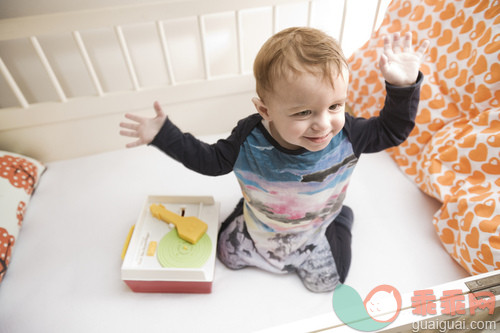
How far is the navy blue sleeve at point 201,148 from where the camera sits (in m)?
0.60

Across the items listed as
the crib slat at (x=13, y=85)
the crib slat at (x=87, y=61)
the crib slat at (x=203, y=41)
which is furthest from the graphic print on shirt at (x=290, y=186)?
the crib slat at (x=13, y=85)

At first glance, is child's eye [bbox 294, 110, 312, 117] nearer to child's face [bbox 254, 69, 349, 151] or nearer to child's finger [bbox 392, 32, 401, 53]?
child's face [bbox 254, 69, 349, 151]

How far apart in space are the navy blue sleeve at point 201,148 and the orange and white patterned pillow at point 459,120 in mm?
551

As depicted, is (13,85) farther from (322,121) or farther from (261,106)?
(322,121)

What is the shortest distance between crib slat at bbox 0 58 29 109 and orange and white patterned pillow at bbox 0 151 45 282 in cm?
18

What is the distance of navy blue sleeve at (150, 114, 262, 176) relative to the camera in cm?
60

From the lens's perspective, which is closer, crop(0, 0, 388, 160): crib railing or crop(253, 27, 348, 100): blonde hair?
crop(253, 27, 348, 100): blonde hair

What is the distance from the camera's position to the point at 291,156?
0.62 metres

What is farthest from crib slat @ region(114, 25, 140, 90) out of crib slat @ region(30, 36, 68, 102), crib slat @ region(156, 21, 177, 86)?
crib slat @ region(30, 36, 68, 102)

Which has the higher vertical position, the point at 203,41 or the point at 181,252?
the point at 203,41

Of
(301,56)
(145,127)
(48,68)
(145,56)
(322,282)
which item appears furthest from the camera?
(145,56)

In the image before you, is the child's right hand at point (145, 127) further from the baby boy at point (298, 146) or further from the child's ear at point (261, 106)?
the child's ear at point (261, 106)

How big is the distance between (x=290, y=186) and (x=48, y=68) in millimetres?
805

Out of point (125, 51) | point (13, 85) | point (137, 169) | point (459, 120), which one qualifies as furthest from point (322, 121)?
point (13, 85)
